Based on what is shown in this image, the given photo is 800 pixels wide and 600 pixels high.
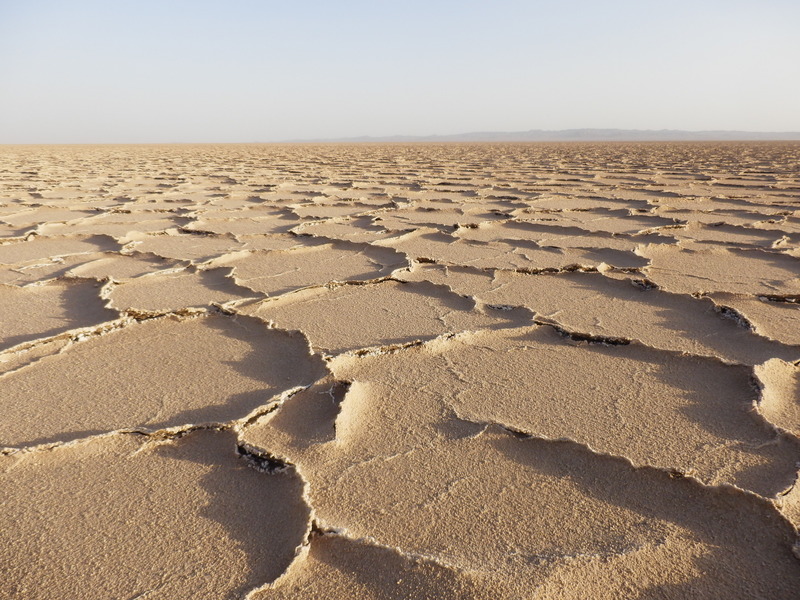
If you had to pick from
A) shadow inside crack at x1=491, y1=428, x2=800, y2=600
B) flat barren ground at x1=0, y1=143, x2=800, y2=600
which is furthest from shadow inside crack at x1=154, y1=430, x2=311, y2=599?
shadow inside crack at x1=491, y1=428, x2=800, y2=600

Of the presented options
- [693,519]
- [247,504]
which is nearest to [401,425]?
[247,504]

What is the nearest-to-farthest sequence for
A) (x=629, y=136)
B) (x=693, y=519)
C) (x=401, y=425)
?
(x=693, y=519), (x=401, y=425), (x=629, y=136)

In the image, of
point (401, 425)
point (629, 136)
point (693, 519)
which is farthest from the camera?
point (629, 136)

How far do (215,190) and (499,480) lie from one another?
5.44 meters

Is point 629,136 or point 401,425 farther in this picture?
point 629,136

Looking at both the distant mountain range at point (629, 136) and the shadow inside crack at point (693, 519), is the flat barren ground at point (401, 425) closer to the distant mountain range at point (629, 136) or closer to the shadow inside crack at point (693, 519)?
the shadow inside crack at point (693, 519)

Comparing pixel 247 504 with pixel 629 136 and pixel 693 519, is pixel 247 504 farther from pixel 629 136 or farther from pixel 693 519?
pixel 629 136

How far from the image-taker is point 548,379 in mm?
1513

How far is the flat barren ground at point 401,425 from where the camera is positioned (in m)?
0.91

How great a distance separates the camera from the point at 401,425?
130 cm

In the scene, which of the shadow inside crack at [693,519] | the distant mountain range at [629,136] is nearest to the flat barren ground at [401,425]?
the shadow inside crack at [693,519]

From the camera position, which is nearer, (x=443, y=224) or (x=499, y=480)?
(x=499, y=480)

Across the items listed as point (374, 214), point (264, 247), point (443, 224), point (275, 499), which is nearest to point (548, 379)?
point (275, 499)

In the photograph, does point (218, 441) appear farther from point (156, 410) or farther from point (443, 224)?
point (443, 224)
